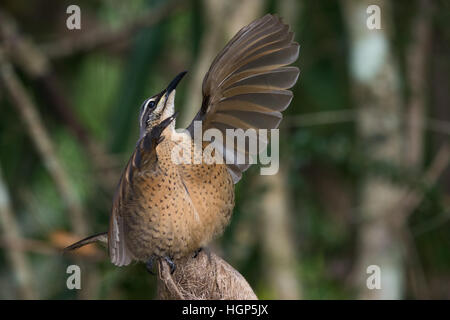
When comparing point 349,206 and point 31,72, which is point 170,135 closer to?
point 31,72

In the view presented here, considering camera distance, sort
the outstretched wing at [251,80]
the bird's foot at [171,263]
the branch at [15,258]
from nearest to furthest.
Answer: the outstretched wing at [251,80], the bird's foot at [171,263], the branch at [15,258]

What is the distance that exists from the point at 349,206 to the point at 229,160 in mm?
2947

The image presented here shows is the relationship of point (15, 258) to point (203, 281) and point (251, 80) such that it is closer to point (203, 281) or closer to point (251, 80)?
point (203, 281)

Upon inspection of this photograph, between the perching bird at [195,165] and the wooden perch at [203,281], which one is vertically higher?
the perching bird at [195,165]

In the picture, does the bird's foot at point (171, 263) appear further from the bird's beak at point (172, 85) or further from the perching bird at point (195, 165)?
the bird's beak at point (172, 85)

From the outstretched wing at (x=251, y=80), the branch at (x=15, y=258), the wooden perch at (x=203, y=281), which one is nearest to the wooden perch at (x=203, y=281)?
the wooden perch at (x=203, y=281)

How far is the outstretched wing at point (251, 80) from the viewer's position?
5.27 ft

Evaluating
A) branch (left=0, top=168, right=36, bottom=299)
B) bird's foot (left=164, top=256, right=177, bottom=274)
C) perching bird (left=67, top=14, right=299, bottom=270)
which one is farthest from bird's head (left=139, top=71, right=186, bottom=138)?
branch (left=0, top=168, right=36, bottom=299)

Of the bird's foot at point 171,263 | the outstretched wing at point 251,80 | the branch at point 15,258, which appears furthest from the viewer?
the branch at point 15,258

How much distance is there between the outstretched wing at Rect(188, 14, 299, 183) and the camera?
5.27ft

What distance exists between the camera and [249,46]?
1617mm

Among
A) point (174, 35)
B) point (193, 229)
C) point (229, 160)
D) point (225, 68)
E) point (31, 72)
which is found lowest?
point (193, 229)

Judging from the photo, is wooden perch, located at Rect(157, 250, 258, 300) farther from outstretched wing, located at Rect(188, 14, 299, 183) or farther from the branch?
the branch

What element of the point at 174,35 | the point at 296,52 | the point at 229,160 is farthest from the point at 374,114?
the point at 174,35
